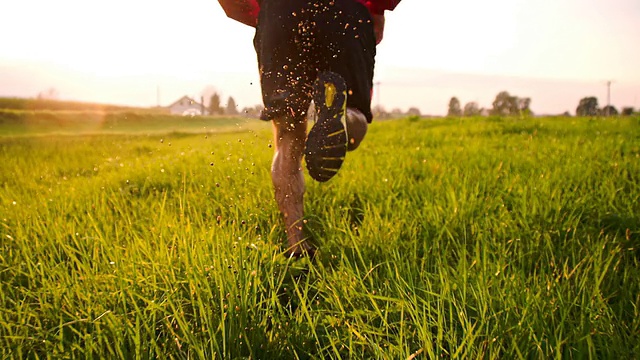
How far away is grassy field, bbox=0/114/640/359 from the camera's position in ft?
4.33

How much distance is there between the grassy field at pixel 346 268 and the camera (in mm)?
1318

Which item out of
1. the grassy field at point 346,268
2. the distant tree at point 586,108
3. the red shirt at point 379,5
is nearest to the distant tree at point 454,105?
the grassy field at point 346,268

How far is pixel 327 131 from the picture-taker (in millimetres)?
1881

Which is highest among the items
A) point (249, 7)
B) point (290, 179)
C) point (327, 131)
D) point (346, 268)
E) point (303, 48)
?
point (249, 7)

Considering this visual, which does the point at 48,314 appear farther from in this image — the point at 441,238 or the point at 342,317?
the point at 441,238

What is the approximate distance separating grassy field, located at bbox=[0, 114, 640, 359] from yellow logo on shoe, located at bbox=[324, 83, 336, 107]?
1.21 feet

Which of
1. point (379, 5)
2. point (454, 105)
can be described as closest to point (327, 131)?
point (379, 5)

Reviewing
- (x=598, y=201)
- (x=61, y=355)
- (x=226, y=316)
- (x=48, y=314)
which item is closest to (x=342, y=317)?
(x=226, y=316)

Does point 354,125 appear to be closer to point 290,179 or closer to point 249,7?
point 290,179

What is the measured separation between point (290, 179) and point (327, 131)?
0.35m

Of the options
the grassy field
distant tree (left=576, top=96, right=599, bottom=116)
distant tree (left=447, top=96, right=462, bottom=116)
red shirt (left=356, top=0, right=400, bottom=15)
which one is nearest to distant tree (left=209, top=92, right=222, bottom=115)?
→ the grassy field

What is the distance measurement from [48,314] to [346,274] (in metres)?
0.99

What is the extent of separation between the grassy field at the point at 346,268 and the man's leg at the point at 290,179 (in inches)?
4.1

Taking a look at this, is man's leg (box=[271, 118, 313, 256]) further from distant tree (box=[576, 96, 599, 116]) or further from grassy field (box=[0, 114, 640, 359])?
distant tree (box=[576, 96, 599, 116])
